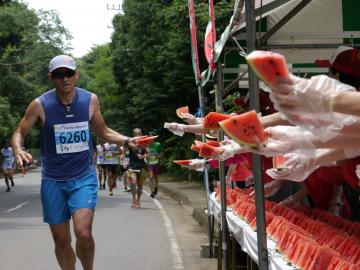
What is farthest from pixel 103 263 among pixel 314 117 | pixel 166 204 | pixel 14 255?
pixel 166 204

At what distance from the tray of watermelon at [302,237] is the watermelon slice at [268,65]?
1.30 m

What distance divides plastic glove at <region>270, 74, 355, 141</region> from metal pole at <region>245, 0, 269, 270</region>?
1.78 metres

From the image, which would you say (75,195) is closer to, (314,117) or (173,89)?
(314,117)

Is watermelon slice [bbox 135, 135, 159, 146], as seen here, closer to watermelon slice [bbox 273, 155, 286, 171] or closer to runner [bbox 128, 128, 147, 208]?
watermelon slice [bbox 273, 155, 286, 171]

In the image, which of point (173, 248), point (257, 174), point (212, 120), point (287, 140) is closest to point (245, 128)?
point (287, 140)

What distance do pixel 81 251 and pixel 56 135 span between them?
100 centimetres

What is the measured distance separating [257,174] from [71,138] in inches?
76.8

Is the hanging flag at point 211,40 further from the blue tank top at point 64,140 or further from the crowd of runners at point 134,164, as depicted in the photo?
the crowd of runners at point 134,164

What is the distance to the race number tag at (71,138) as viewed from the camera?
5.04 metres

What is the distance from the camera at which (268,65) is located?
1593 mm

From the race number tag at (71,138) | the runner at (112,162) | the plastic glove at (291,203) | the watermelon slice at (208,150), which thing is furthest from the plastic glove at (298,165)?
the runner at (112,162)

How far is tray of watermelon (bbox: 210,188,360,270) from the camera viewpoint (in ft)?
9.49

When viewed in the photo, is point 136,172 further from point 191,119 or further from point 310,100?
point 310,100

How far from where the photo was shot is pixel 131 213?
43.2 feet
